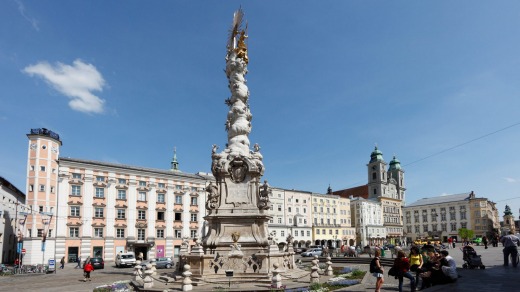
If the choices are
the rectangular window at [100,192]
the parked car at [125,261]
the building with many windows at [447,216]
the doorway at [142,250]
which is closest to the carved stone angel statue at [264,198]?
the parked car at [125,261]

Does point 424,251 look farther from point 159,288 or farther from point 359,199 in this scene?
point 359,199

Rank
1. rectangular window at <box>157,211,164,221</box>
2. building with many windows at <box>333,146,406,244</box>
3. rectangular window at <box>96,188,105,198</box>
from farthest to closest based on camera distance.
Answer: building with many windows at <box>333,146,406,244</box> < rectangular window at <box>157,211,164,221</box> < rectangular window at <box>96,188,105,198</box>

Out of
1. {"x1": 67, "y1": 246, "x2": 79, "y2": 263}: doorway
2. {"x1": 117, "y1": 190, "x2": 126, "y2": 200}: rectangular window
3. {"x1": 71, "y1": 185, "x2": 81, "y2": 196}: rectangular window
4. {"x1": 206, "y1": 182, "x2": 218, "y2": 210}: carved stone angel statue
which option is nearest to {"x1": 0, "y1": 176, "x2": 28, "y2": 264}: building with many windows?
{"x1": 71, "y1": 185, "x2": 81, "y2": 196}: rectangular window

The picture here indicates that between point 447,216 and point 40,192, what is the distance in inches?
4489

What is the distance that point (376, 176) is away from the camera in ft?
389

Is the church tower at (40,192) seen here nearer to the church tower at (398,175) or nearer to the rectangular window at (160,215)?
the rectangular window at (160,215)

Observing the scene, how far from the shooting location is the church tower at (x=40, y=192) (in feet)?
153

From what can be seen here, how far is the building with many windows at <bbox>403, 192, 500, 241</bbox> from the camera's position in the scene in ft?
377

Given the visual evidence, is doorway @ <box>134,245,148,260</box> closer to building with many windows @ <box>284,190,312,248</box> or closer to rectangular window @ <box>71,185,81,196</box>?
rectangular window @ <box>71,185,81,196</box>

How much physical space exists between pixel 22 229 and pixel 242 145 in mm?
31258

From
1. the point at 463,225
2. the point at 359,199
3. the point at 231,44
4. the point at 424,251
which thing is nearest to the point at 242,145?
the point at 231,44

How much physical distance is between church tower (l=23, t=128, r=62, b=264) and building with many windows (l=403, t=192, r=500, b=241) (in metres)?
97.9

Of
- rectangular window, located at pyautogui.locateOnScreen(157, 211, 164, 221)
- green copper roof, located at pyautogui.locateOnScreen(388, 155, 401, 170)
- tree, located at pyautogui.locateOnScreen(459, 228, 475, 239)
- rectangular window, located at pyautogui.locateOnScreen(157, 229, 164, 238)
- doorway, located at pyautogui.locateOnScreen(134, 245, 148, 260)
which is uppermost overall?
green copper roof, located at pyautogui.locateOnScreen(388, 155, 401, 170)

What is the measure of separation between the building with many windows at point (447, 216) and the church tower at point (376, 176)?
18.3 meters
